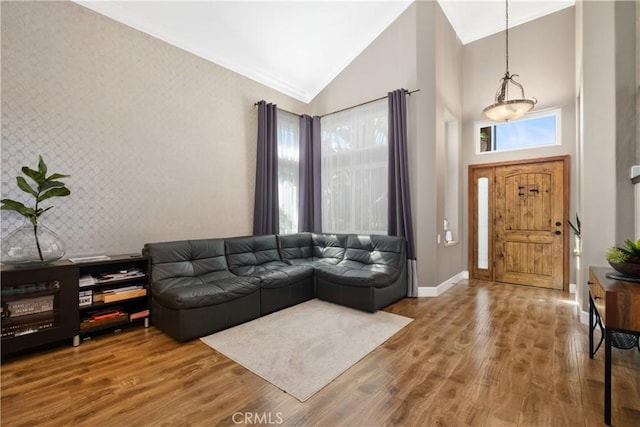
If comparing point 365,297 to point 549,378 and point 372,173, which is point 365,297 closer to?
point 549,378

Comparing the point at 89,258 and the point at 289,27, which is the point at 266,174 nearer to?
the point at 289,27

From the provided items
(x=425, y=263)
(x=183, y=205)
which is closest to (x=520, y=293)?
(x=425, y=263)

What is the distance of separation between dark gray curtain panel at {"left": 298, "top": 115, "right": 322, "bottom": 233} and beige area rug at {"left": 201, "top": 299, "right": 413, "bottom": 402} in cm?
188

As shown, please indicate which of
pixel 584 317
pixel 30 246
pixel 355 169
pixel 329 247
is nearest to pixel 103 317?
pixel 30 246

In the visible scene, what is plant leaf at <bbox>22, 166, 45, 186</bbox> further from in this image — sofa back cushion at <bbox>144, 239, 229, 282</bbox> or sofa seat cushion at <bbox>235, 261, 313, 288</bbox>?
sofa seat cushion at <bbox>235, 261, 313, 288</bbox>

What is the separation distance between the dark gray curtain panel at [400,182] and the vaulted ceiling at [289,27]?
4.15 ft

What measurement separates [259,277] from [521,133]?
4.76m

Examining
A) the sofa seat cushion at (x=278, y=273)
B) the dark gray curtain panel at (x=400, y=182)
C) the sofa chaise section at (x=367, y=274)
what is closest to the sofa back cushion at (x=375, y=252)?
the sofa chaise section at (x=367, y=274)

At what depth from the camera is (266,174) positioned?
4.55m

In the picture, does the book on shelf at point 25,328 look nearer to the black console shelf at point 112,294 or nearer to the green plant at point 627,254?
the black console shelf at point 112,294

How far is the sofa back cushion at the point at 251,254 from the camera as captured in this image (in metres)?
3.77

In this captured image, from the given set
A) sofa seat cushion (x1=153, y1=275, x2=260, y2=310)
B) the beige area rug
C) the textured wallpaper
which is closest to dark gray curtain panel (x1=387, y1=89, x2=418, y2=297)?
the beige area rug

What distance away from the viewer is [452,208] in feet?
16.8

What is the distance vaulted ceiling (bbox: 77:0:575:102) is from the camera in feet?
11.2
